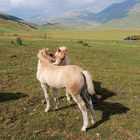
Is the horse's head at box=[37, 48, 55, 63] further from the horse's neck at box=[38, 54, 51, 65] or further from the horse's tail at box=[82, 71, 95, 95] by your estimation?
the horse's tail at box=[82, 71, 95, 95]

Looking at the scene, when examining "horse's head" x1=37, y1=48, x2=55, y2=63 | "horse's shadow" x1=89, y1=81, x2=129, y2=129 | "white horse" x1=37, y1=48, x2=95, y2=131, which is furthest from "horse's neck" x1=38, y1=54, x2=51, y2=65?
"horse's shadow" x1=89, y1=81, x2=129, y2=129

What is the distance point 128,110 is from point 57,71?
3979 millimetres

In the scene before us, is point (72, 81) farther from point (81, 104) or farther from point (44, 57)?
point (44, 57)

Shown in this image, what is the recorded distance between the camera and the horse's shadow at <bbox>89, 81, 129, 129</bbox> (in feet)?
45.6

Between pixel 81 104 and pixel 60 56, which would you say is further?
pixel 60 56

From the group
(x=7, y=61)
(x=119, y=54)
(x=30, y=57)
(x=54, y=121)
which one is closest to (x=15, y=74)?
(x=7, y=61)

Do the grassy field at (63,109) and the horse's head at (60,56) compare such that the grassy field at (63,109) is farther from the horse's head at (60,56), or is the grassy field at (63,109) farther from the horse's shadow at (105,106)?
the horse's head at (60,56)

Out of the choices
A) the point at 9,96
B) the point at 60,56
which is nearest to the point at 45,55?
the point at 60,56

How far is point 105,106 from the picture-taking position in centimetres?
1513

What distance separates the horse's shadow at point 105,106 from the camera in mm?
13903

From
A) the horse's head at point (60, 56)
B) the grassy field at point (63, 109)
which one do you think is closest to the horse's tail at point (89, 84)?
the grassy field at point (63, 109)

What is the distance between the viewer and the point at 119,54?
31406mm

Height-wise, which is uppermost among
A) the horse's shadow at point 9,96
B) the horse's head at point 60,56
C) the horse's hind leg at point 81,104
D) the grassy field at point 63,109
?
the horse's head at point 60,56

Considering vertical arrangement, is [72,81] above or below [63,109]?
above
